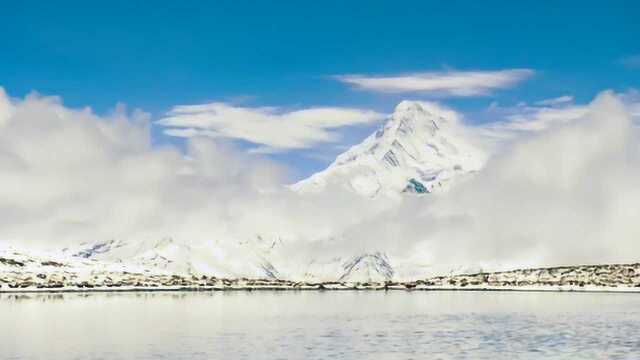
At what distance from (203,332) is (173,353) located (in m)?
36.8

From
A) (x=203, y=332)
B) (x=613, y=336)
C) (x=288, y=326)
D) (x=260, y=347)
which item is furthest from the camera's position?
(x=288, y=326)

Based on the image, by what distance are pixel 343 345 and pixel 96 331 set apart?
4714 cm

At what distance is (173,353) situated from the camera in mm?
123375

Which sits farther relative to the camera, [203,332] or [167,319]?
[167,319]

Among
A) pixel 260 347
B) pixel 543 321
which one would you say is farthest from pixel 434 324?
pixel 260 347

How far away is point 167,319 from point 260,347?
67.9 meters

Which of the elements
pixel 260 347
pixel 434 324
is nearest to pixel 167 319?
pixel 434 324

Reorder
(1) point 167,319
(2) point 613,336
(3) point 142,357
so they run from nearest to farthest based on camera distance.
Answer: (3) point 142,357
(2) point 613,336
(1) point 167,319

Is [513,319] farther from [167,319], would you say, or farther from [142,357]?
[142,357]

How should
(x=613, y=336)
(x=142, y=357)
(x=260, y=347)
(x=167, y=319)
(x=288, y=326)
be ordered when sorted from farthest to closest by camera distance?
(x=167, y=319), (x=288, y=326), (x=613, y=336), (x=260, y=347), (x=142, y=357)

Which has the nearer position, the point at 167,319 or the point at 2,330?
the point at 2,330

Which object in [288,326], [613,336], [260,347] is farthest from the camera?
[288,326]

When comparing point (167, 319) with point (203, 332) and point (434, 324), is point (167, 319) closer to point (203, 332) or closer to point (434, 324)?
point (203, 332)

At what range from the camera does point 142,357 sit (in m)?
118
